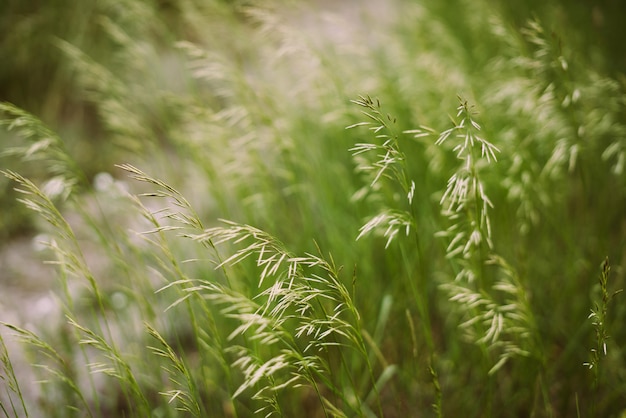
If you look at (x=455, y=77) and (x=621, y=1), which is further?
(x=621, y=1)

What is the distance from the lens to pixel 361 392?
1.43m

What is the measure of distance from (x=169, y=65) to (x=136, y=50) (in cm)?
277

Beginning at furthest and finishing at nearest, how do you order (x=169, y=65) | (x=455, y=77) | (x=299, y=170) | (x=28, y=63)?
(x=169, y=65)
(x=28, y=63)
(x=299, y=170)
(x=455, y=77)

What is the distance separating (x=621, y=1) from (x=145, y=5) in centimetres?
244

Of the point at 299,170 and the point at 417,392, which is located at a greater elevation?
the point at 299,170

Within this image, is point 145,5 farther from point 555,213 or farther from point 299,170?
point 555,213

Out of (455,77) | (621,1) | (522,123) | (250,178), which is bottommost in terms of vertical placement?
(250,178)

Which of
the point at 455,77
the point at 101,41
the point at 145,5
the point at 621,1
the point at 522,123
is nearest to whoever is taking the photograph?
the point at 145,5

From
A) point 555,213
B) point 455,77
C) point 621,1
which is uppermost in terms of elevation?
point 621,1

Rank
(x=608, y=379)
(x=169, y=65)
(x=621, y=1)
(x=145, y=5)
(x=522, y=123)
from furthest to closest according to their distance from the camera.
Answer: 1. (x=169, y=65)
2. (x=621, y=1)
3. (x=522, y=123)
4. (x=145, y=5)
5. (x=608, y=379)

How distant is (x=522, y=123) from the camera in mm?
1730

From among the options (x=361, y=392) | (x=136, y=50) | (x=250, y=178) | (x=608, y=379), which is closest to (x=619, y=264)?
(x=608, y=379)

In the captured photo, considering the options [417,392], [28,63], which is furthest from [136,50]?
[28,63]

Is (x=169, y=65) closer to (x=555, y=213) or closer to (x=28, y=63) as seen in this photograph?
(x=28, y=63)
